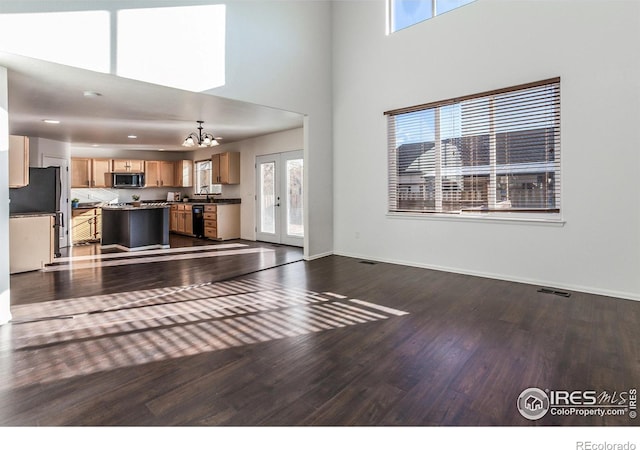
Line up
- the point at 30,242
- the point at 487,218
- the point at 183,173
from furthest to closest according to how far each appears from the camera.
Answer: the point at 183,173
the point at 30,242
the point at 487,218

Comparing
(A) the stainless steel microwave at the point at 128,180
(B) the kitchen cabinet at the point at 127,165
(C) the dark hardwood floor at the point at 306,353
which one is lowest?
(C) the dark hardwood floor at the point at 306,353

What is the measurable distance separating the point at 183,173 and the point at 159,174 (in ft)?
2.19

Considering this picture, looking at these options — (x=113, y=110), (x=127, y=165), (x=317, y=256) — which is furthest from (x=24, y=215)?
(x=127, y=165)

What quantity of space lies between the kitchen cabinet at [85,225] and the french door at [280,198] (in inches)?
159

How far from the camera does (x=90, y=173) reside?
923cm

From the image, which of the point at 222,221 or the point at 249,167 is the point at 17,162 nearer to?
the point at 222,221

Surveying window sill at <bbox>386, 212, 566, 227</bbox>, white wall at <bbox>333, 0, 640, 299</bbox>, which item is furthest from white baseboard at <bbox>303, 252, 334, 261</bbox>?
window sill at <bbox>386, 212, 566, 227</bbox>

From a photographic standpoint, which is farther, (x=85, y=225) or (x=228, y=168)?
(x=228, y=168)

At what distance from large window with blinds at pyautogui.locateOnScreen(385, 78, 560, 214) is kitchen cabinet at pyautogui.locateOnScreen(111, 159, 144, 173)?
7.67m

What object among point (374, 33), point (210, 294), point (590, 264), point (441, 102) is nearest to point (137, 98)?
point (210, 294)

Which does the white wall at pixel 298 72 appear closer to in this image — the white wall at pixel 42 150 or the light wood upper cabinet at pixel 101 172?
the white wall at pixel 42 150

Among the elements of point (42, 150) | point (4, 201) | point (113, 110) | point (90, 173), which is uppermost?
point (113, 110)

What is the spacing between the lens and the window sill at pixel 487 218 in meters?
4.17

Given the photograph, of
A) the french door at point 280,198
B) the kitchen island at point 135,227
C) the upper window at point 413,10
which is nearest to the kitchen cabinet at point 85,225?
the kitchen island at point 135,227
